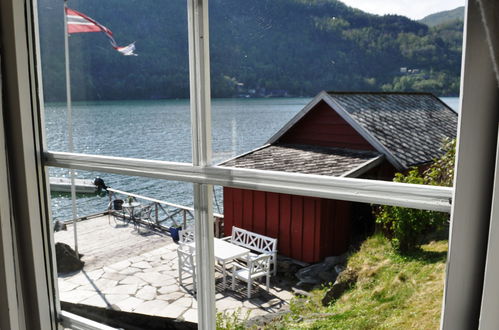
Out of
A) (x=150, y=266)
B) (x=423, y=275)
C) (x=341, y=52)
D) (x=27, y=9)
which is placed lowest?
(x=150, y=266)

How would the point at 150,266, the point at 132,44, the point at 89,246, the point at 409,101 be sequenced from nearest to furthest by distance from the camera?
the point at 409,101, the point at 132,44, the point at 150,266, the point at 89,246

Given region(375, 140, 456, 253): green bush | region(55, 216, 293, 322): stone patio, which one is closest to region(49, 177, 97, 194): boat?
region(55, 216, 293, 322): stone patio

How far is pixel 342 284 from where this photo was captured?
1106mm

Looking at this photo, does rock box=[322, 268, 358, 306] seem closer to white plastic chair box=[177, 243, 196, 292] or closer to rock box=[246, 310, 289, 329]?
rock box=[246, 310, 289, 329]

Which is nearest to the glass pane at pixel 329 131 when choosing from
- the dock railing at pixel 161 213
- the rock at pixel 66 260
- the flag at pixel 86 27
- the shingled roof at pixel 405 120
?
the shingled roof at pixel 405 120

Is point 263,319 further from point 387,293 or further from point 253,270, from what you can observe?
point 387,293

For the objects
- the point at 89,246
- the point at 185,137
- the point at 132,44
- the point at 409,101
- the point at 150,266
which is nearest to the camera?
the point at 409,101

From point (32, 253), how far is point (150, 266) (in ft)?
1.32

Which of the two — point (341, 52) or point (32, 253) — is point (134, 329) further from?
point (341, 52)

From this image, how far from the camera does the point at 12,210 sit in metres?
1.44

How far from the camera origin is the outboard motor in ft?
5.02

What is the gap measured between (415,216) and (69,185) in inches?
48.8

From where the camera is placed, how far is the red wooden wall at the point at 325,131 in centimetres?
105

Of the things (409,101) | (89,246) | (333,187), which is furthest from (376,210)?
(89,246)
